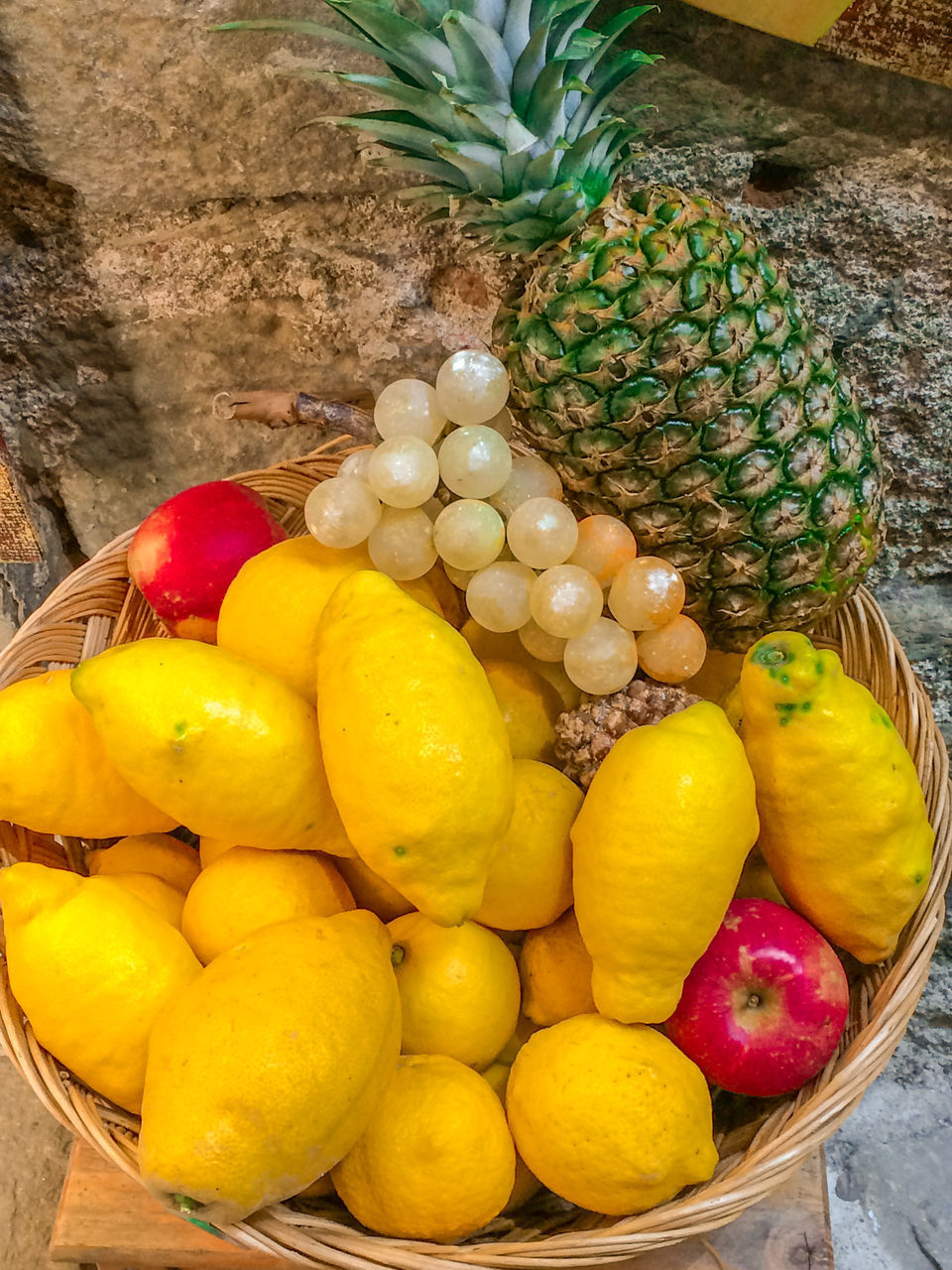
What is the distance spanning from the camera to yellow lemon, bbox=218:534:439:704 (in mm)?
813

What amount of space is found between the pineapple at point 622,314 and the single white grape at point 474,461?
2.2 inches

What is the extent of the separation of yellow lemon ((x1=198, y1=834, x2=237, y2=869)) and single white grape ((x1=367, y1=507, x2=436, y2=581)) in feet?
0.99

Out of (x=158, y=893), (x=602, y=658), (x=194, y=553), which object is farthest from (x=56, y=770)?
(x=602, y=658)

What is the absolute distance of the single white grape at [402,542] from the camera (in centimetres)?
85

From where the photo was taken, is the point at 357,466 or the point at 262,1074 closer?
the point at 262,1074

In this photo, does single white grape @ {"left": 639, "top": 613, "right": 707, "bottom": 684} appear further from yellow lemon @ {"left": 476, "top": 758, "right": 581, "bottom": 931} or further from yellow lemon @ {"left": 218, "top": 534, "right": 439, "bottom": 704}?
yellow lemon @ {"left": 218, "top": 534, "right": 439, "bottom": 704}

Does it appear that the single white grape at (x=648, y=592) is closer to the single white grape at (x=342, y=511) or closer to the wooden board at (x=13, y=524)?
the single white grape at (x=342, y=511)

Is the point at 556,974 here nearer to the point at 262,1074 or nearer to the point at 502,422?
the point at 262,1074

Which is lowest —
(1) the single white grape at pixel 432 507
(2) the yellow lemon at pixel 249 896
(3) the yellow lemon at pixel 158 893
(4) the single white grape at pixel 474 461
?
(3) the yellow lemon at pixel 158 893

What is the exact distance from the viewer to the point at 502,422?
93 centimetres

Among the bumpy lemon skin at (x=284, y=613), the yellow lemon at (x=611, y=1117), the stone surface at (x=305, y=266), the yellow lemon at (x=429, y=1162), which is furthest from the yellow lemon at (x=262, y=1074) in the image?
the stone surface at (x=305, y=266)

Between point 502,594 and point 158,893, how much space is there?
43 cm

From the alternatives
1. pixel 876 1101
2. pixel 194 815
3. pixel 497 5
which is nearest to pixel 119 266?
pixel 497 5

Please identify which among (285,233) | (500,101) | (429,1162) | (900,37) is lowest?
(429,1162)
